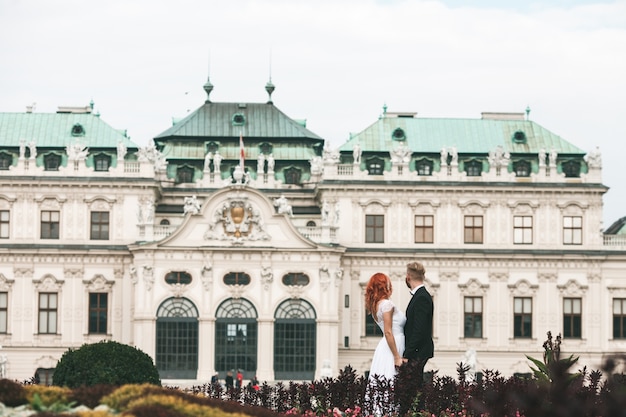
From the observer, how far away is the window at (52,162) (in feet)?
241

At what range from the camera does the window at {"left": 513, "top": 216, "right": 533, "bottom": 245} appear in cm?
7381

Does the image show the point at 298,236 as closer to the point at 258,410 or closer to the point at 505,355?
the point at 505,355

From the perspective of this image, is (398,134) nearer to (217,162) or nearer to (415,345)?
(217,162)

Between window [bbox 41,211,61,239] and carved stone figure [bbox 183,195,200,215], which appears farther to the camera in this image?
window [bbox 41,211,61,239]

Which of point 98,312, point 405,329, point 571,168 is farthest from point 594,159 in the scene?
point 405,329

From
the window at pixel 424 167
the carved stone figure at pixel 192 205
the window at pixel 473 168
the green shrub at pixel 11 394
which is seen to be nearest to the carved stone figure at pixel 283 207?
the carved stone figure at pixel 192 205

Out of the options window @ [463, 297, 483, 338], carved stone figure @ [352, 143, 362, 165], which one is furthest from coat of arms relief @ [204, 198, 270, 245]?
window @ [463, 297, 483, 338]

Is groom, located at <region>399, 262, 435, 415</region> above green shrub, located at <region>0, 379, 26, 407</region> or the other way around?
above

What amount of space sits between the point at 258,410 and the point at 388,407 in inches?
153

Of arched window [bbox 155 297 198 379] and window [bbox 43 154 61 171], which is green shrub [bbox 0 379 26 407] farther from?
window [bbox 43 154 61 171]

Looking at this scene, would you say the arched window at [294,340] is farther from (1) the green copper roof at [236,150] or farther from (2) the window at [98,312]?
(1) the green copper roof at [236,150]

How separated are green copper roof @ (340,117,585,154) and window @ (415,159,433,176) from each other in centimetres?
89

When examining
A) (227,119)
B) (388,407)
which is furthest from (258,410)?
(227,119)

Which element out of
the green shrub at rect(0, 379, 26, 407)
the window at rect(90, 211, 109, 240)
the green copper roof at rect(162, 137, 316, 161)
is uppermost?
the green copper roof at rect(162, 137, 316, 161)
